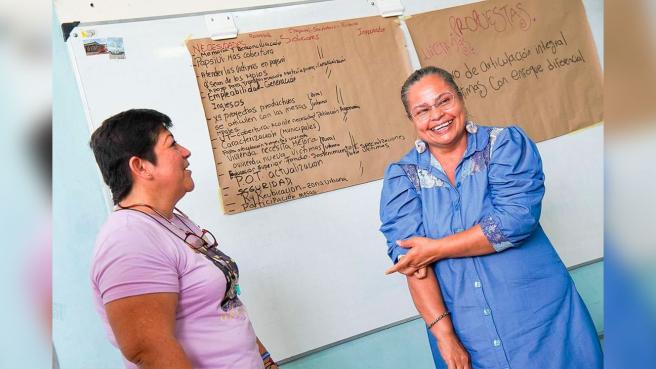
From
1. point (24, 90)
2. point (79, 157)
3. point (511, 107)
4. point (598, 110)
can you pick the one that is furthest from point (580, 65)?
point (24, 90)

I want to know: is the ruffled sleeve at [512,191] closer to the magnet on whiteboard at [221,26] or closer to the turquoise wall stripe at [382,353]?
the turquoise wall stripe at [382,353]

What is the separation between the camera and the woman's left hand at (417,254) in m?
1.26

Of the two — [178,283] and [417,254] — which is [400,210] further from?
[178,283]

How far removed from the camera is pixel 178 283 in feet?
3.41

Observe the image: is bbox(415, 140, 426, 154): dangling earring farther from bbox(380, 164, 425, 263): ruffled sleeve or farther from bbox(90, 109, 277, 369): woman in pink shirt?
bbox(90, 109, 277, 369): woman in pink shirt

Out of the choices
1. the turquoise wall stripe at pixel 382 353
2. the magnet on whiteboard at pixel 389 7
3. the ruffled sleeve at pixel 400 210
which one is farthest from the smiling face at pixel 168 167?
the magnet on whiteboard at pixel 389 7

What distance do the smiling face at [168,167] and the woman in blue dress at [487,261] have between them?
1.55 feet

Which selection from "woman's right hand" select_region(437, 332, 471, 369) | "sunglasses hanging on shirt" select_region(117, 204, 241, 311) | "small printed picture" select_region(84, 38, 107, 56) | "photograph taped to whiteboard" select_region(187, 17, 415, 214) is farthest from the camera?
→ "photograph taped to whiteboard" select_region(187, 17, 415, 214)

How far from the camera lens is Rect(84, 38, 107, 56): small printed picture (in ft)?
6.29

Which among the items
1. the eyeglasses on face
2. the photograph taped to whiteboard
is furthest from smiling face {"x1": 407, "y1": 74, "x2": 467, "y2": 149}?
the photograph taped to whiteboard

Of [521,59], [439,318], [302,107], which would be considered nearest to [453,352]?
[439,318]

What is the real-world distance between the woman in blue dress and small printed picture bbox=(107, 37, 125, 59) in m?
1.14

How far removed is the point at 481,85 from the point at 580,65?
55 centimetres

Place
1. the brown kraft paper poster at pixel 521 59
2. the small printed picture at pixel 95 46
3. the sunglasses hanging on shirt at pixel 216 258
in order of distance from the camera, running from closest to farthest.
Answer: the sunglasses hanging on shirt at pixel 216 258
the small printed picture at pixel 95 46
the brown kraft paper poster at pixel 521 59
